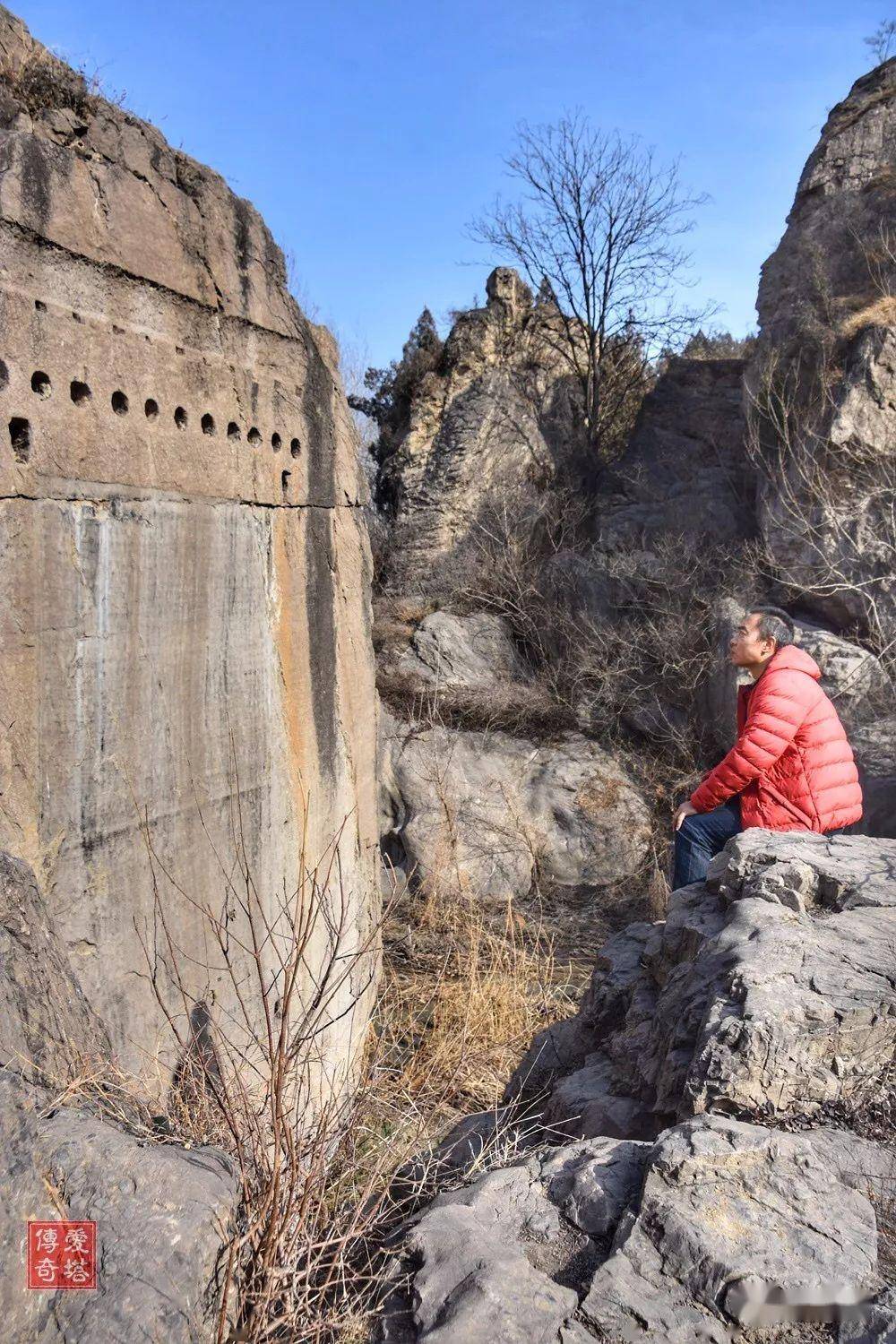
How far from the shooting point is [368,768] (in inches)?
191

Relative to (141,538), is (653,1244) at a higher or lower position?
lower

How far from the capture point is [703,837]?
→ 3.88 meters

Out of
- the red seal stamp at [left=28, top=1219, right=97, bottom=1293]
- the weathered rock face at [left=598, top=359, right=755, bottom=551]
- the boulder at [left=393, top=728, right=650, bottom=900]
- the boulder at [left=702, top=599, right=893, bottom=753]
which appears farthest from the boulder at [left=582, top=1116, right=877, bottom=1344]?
the weathered rock face at [left=598, top=359, right=755, bottom=551]

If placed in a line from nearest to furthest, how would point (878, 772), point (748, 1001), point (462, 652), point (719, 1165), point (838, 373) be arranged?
point (719, 1165), point (748, 1001), point (878, 772), point (838, 373), point (462, 652)

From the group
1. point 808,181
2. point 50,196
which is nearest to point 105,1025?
point 50,196

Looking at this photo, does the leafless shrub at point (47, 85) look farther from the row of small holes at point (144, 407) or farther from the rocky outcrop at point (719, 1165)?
the rocky outcrop at point (719, 1165)

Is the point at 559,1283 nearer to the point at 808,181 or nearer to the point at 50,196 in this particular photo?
the point at 50,196

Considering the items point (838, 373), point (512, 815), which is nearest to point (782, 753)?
point (512, 815)

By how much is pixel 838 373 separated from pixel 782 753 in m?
6.56

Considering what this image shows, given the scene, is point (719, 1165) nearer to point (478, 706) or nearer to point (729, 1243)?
point (729, 1243)

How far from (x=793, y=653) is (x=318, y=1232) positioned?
2.57 metres

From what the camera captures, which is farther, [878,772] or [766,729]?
[878,772]

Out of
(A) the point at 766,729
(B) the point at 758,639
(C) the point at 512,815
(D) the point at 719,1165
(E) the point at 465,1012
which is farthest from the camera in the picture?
(C) the point at 512,815

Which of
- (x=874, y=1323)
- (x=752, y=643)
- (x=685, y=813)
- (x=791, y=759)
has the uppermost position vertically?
(x=752, y=643)
